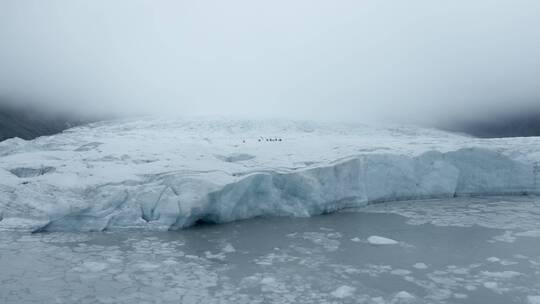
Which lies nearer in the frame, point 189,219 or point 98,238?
point 98,238

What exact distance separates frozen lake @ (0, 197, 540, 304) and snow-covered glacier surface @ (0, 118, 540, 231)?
0.88ft

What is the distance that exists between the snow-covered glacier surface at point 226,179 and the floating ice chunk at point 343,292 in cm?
265

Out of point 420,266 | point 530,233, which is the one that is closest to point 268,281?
point 420,266

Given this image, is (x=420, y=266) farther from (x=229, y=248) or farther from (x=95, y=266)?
(x=95, y=266)

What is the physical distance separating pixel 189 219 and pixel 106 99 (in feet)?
68.0

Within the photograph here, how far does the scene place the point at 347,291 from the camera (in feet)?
13.4

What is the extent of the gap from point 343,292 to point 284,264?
96 centimetres

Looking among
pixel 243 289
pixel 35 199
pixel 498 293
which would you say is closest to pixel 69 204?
pixel 35 199

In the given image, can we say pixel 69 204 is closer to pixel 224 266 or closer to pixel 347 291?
pixel 224 266

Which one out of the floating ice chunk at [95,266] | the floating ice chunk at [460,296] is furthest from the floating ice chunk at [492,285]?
the floating ice chunk at [95,266]

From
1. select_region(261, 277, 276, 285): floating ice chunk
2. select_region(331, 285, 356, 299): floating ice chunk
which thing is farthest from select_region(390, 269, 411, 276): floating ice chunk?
select_region(261, 277, 276, 285): floating ice chunk

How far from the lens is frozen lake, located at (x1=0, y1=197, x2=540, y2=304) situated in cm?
397

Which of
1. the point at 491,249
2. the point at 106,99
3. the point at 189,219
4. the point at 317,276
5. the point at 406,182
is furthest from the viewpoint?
the point at 106,99

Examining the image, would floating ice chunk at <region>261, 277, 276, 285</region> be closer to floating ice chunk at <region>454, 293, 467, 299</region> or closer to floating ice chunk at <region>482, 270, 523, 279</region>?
floating ice chunk at <region>454, 293, 467, 299</region>
